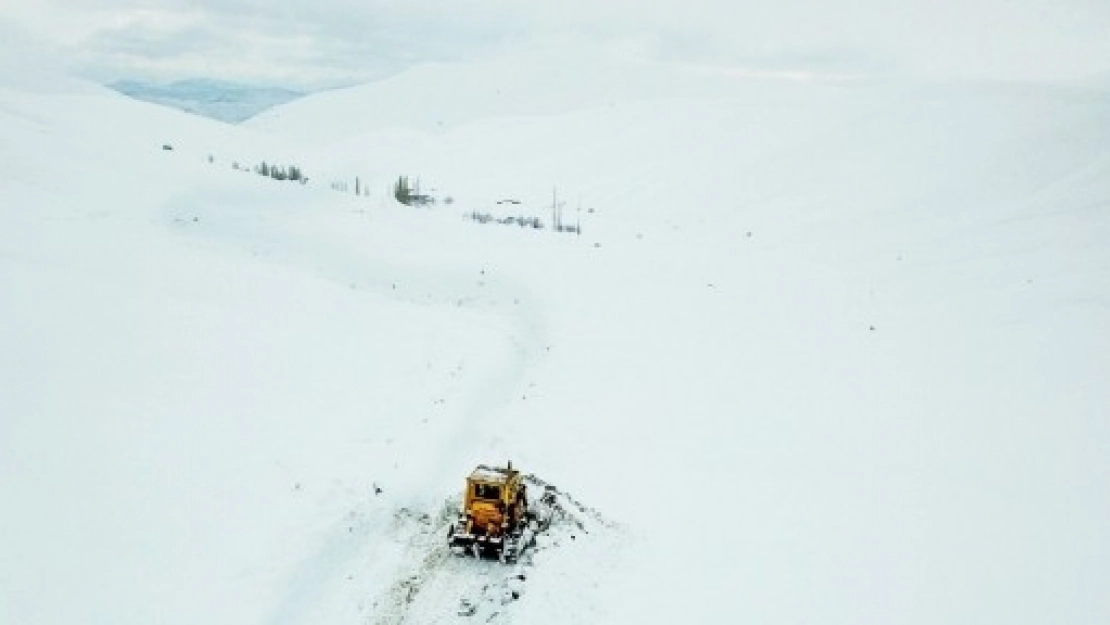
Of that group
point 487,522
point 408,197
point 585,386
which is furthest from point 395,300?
point 487,522

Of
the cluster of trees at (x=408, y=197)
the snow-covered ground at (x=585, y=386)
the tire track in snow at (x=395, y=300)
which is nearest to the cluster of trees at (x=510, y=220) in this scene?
the snow-covered ground at (x=585, y=386)

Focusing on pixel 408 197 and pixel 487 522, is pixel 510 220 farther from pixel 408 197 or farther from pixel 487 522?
pixel 487 522

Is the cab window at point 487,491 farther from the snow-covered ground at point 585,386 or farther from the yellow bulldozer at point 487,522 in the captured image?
the snow-covered ground at point 585,386

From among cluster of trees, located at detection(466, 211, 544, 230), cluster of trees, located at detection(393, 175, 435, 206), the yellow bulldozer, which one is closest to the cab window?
the yellow bulldozer

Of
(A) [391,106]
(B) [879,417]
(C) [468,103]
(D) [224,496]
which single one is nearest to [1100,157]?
(B) [879,417]

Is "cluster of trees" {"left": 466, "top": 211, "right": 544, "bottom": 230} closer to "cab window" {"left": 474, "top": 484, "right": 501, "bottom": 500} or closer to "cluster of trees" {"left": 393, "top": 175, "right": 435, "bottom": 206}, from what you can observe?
"cluster of trees" {"left": 393, "top": 175, "right": 435, "bottom": 206}

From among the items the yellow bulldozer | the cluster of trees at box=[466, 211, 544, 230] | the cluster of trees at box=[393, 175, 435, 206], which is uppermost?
the cluster of trees at box=[393, 175, 435, 206]
